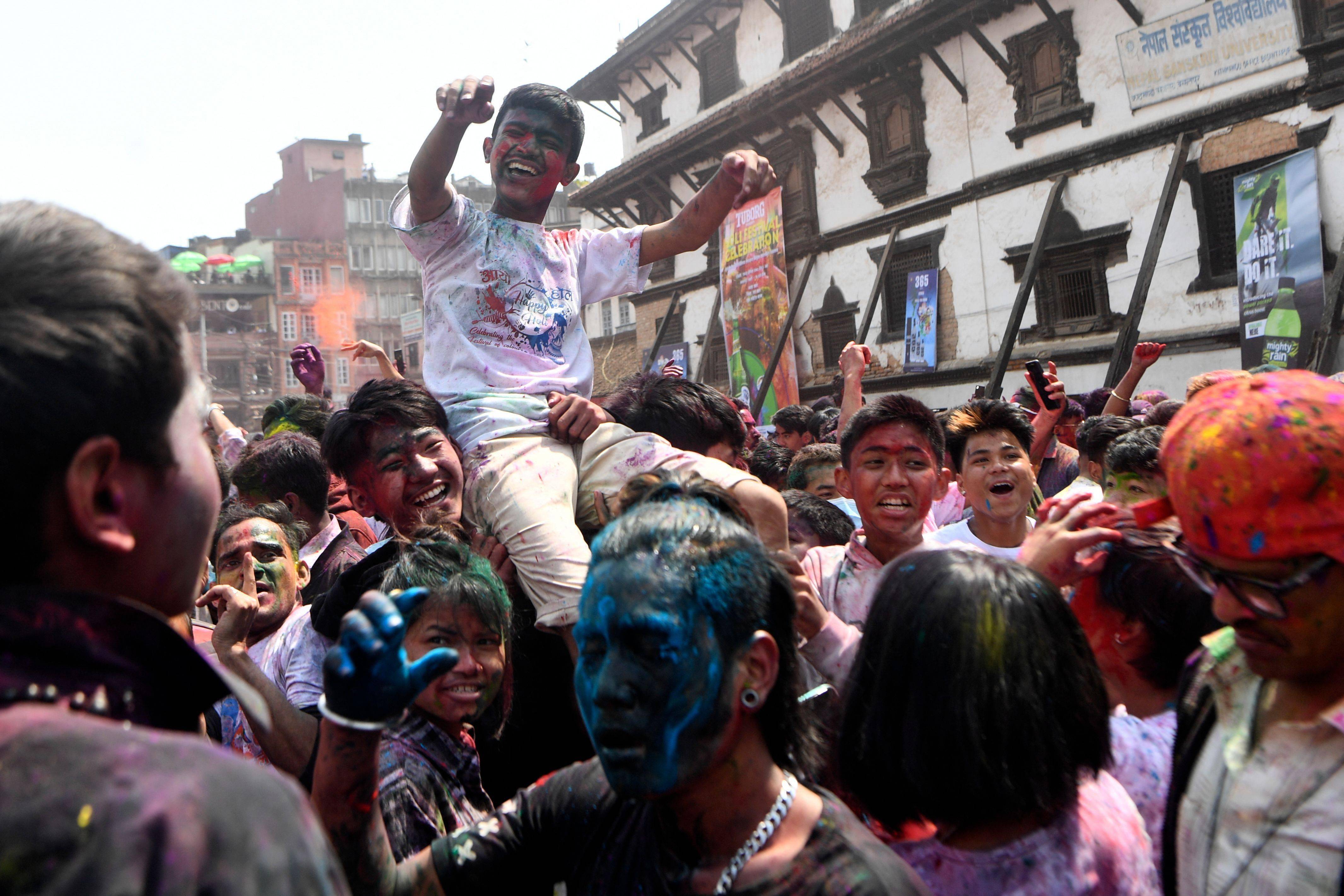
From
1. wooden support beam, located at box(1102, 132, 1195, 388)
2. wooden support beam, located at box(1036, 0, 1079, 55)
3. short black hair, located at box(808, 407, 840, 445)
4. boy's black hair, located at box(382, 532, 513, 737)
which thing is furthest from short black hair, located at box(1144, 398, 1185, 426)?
wooden support beam, located at box(1036, 0, 1079, 55)

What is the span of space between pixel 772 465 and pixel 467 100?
4.44 metres

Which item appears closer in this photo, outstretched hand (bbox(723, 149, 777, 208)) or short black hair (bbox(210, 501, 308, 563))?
outstretched hand (bbox(723, 149, 777, 208))

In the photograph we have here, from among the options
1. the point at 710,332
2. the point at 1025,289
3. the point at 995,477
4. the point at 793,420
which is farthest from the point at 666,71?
the point at 995,477

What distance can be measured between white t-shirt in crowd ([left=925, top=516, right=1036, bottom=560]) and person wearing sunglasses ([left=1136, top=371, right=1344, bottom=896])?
197 centimetres

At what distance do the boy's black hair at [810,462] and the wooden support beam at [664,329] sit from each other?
17.1m

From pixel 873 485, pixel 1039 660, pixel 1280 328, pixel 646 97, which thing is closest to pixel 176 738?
pixel 1039 660

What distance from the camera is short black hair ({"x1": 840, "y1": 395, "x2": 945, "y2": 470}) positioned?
149 inches

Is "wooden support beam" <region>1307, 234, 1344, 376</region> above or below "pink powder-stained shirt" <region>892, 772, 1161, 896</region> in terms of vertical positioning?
above

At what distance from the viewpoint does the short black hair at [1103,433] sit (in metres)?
5.57

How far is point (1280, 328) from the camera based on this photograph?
11.1 m

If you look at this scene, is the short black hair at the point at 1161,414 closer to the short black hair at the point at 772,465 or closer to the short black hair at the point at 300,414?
the short black hair at the point at 772,465

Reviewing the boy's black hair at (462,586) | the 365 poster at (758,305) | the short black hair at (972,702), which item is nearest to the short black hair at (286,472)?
the boy's black hair at (462,586)

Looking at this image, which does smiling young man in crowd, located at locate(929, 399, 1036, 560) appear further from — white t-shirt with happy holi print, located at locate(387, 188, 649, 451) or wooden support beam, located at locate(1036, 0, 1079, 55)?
wooden support beam, located at locate(1036, 0, 1079, 55)

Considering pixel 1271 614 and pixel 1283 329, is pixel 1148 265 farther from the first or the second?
pixel 1271 614
